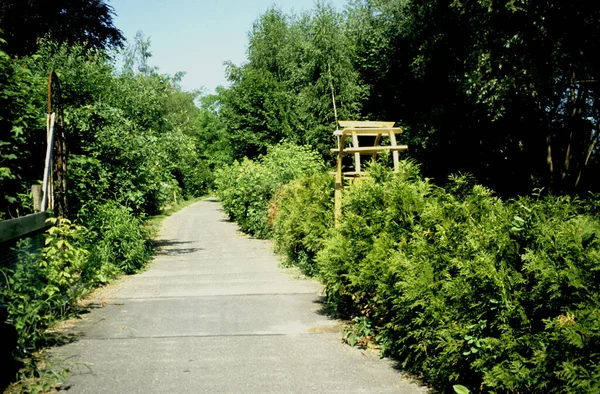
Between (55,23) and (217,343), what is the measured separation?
1999 cm

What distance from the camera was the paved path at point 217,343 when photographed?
4.92 meters

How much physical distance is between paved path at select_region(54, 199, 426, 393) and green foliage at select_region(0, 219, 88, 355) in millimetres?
372

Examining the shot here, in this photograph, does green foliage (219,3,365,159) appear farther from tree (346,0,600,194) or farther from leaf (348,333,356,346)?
leaf (348,333,356,346)

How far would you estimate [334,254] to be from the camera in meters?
7.03

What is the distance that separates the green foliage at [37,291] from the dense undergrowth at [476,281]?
3.62m

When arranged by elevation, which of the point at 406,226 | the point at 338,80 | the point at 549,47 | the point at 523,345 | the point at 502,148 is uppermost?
the point at 338,80

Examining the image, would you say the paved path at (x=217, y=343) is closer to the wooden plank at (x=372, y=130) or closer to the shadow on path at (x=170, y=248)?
the wooden plank at (x=372, y=130)

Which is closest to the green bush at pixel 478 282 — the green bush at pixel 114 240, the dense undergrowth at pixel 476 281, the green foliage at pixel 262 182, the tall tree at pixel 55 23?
the dense undergrowth at pixel 476 281

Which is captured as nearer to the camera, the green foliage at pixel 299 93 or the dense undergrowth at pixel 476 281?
the dense undergrowth at pixel 476 281

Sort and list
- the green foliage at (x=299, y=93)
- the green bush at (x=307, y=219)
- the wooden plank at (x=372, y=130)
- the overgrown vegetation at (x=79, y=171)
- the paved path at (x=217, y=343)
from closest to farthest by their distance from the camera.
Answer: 1. the paved path at (x=217, y=343)
2. the overgrown vegetation at (x=79, y=171)
3. the wooden plank at (x=372, y=130)
4. the green bush at (x=307, y=219)
5. the green foliage at (x=299, y=93)

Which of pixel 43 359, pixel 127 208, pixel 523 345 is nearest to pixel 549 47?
pixel 127 208

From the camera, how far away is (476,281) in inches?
156

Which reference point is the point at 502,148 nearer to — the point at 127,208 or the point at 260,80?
the point at 260,80

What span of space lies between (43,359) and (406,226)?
4.15m
